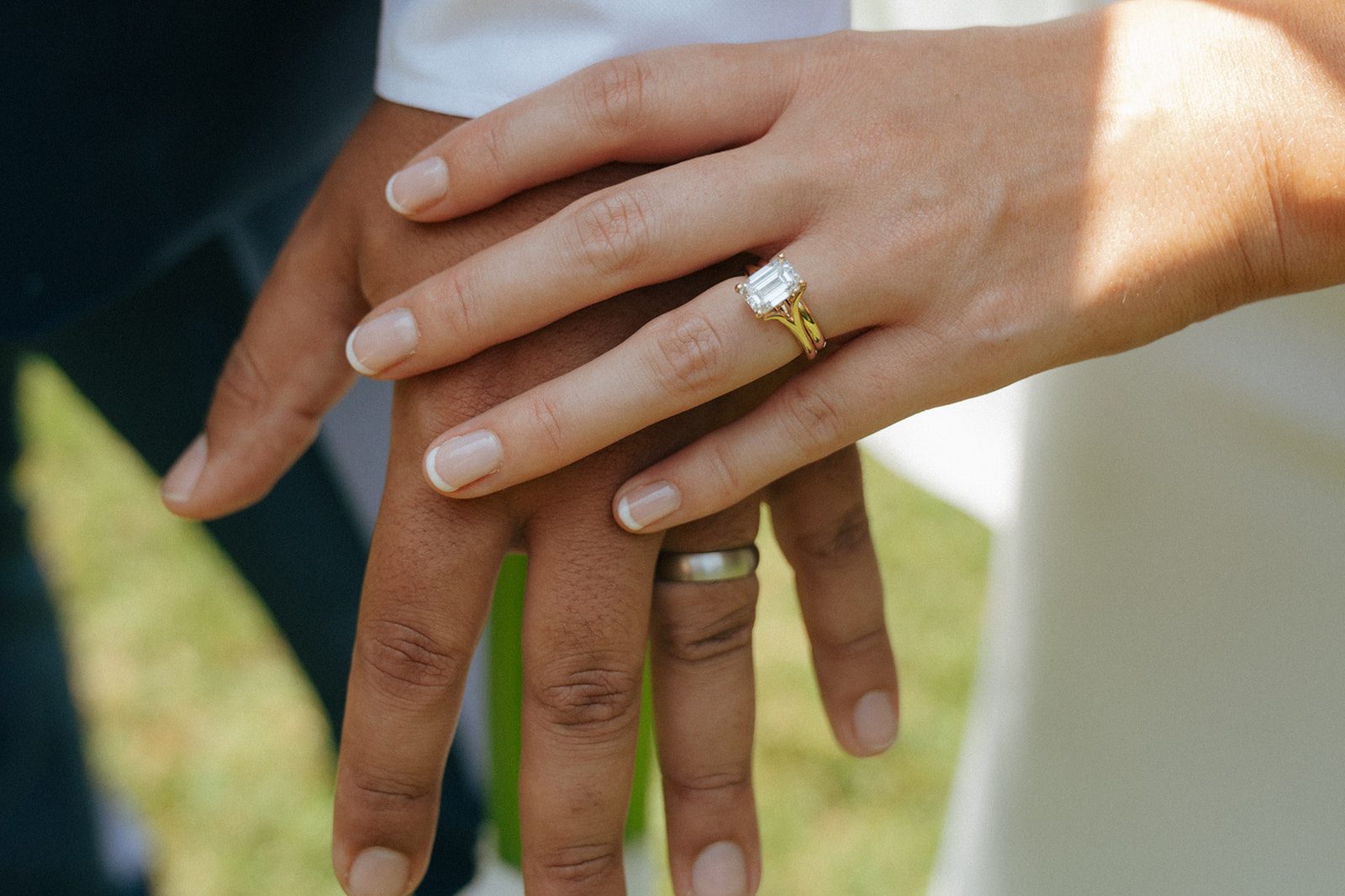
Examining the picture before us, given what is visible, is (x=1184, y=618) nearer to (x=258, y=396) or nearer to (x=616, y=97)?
(x=616, y=97)

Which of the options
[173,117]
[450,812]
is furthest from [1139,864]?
[173,117]

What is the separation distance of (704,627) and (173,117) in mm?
765

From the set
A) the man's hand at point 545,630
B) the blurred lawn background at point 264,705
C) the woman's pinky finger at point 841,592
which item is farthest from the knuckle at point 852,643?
the blurred lawn background at point 264,705

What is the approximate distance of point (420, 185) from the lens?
34.9 inches

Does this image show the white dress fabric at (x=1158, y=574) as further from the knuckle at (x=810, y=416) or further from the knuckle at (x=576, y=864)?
the knuckle at (x=576, y=864)

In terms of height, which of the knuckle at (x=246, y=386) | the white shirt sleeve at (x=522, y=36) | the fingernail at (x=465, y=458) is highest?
the white shirt sleeve at (x=522, y=36)

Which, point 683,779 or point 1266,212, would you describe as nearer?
point 1266,212

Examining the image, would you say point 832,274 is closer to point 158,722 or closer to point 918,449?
point 918,449

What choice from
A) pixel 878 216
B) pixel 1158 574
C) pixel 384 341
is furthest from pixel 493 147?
pixel 1158 574

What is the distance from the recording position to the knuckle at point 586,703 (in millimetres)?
907

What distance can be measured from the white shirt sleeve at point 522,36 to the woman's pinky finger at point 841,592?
0.43 meters

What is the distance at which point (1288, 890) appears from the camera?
3.63ft

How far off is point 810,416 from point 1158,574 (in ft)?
1.69

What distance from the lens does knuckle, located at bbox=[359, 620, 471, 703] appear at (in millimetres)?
908
